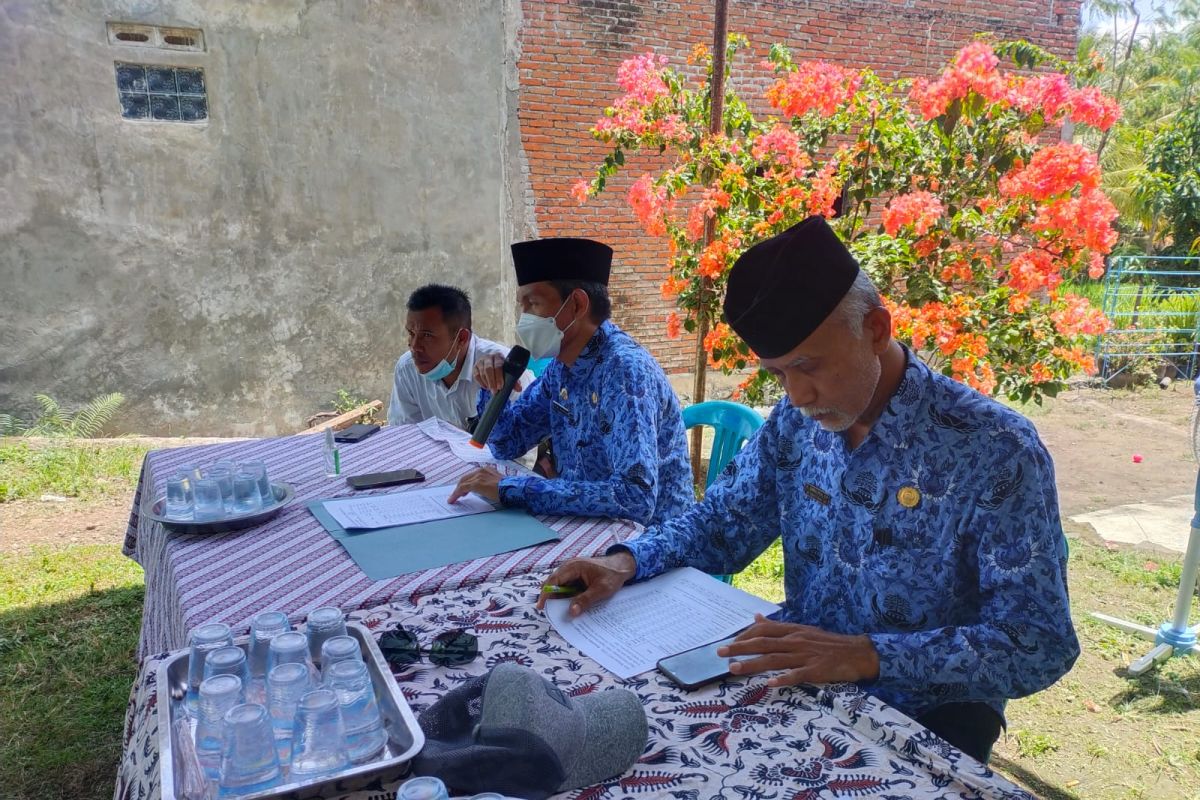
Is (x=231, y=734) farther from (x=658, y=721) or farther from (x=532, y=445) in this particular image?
(x=532, y=445)

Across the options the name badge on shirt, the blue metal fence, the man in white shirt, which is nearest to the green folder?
the name badge on shirt

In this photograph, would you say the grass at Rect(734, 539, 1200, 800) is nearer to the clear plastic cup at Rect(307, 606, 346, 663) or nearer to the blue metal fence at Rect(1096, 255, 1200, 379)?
the clear plastic cup at Rect(307, 606, 346, 663)

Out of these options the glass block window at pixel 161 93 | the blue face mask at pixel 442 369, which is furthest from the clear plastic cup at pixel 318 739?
the glass block window at pixel 161 93

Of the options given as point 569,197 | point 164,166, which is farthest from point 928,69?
point 164,166

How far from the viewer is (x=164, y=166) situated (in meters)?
6.59

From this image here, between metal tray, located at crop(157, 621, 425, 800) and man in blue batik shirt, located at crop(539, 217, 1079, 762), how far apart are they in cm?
50

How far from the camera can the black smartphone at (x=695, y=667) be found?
1416 mm

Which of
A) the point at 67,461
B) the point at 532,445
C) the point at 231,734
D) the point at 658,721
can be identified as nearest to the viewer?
the point at 231,734

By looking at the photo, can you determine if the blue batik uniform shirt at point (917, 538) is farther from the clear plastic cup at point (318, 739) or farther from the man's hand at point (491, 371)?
the man's hand at point (491, 371)

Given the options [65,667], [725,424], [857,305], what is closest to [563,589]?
[857,305]

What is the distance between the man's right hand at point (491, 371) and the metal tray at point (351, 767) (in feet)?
6.14

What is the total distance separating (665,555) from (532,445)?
4.44 ft

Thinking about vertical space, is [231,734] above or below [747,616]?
above

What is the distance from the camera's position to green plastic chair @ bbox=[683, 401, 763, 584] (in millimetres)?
3109
